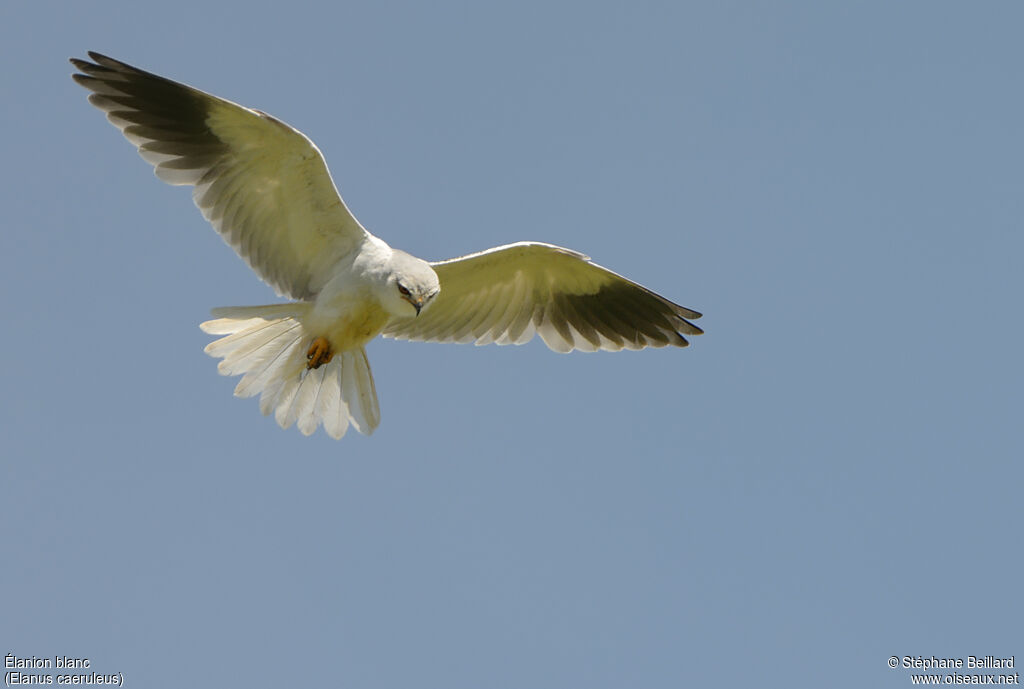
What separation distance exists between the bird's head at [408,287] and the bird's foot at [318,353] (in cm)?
51

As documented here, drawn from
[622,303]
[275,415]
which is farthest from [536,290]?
[275,415]

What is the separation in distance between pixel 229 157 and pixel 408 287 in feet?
4.49

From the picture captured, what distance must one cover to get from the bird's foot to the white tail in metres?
0.05

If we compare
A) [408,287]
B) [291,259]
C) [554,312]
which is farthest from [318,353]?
[554,312]

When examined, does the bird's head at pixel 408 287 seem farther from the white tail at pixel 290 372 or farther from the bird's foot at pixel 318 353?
the white tail at pixel 290 372

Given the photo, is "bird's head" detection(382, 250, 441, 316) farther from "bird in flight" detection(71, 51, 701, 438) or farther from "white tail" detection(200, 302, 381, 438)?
"white tail" detection(200, 302, 381, 438)

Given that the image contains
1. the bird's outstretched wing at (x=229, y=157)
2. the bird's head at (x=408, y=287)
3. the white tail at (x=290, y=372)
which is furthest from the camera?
the white tail at (x=290, y=372)

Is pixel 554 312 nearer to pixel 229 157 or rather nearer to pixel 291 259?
pixel 291 259

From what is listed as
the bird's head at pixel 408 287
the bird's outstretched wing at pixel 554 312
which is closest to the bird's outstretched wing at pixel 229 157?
the bird's head at pixel 408 287

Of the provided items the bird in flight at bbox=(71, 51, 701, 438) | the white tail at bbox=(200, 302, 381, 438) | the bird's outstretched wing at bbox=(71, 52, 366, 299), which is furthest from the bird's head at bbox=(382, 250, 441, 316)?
the white tail at bbox=(200, 302, 381, 438)

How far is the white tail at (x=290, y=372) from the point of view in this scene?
7.54 meters

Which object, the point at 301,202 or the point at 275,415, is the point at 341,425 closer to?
the point at 275,415

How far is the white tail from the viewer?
7539 millimetres

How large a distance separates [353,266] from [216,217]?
2.93ft
